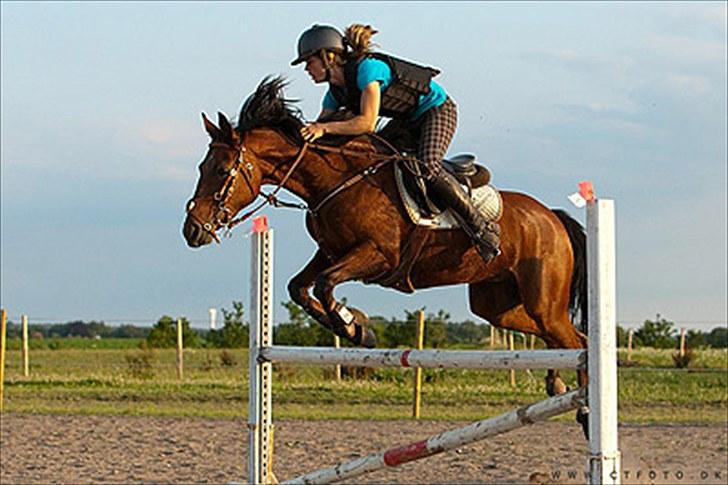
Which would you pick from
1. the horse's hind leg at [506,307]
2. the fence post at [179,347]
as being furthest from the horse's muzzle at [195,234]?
the fence post at [179,347]

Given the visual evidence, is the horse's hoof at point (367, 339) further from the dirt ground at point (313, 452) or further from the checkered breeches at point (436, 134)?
the dirt ground at point (313, 452)

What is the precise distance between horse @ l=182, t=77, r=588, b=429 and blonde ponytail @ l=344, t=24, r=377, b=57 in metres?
0.36

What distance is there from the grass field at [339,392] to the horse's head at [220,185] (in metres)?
9.77

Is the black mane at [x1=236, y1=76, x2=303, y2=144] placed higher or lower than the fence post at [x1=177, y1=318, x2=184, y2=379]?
higher

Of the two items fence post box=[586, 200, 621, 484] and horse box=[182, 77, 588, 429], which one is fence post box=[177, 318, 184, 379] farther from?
fence post box=[586, 200, 621, 484]

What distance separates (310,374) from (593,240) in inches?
740

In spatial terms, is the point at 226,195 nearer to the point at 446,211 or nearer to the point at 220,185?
the point at 220,185

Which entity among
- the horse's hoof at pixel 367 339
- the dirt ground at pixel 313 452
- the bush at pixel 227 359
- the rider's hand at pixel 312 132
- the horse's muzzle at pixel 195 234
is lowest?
the dirt ground at pixel 313 452

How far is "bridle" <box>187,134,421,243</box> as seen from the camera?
5312mm

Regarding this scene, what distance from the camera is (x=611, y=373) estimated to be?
4223 mm

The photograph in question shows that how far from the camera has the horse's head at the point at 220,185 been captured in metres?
5.28

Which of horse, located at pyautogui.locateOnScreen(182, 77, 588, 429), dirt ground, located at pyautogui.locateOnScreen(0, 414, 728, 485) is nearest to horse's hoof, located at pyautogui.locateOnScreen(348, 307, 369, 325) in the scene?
horse, located at pyautogui.locateOnScreen(182, 77, 588, 429)

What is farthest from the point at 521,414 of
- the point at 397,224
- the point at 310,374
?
the point at 310,374

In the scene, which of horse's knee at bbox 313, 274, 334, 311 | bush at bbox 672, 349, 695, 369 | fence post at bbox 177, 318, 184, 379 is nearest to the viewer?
horse's knee at bbox 313, 274, 334, 311
